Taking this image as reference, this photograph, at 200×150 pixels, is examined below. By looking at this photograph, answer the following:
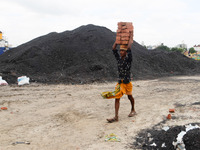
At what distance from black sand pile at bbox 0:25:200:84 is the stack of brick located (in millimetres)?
7358

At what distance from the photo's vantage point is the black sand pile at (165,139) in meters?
3.11

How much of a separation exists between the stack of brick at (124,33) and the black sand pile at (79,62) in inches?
290

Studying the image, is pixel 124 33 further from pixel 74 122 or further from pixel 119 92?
pixel 74 122

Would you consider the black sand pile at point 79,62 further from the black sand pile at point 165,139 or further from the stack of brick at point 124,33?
the black sand pile at point 165,139

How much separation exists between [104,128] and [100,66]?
33.2 feet

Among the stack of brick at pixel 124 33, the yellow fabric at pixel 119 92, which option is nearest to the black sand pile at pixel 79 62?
the yellow fabric at pixel 119 92

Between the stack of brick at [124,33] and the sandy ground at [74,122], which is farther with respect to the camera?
the stack of brick at [124,33]

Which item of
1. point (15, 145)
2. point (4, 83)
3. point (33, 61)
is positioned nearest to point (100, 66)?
point (33, 61)

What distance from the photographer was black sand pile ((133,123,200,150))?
311 cm

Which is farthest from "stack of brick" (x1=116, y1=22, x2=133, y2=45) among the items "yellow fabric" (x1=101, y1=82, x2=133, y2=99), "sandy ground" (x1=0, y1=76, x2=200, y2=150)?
"sandy ground" (x1=0, y1=76, x2=200, y2=150)

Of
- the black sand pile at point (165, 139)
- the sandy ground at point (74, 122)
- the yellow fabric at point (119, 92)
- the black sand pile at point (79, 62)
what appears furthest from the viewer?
the black sand pile at point (79, 62)

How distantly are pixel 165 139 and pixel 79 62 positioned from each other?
12336 millimetres

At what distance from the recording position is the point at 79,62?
50.2 feet

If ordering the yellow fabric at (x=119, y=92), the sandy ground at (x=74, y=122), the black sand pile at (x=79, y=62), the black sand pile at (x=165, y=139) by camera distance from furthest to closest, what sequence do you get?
the black sand pile at (x=79, y=62)
the yellow fabric at (x=119, y=92)
the sandy ground at (x=74, y=122)
the black sand pile at (x=165, y=139)
